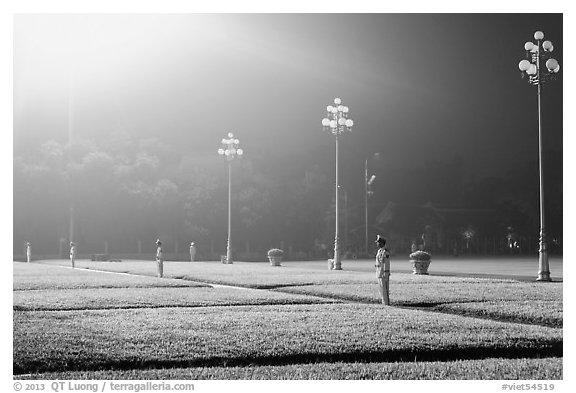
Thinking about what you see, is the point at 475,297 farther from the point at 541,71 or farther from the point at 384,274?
the point at 541,71

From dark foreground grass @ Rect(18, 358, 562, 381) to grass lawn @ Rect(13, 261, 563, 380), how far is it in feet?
0.06

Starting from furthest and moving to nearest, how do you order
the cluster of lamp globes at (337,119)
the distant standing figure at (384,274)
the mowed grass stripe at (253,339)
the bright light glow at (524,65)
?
the cluster of lamp globes at (337,119) → the bright light glow at (524,65) → the distant standing figure at (384,274) → the mowed grass stripe at (253,339)

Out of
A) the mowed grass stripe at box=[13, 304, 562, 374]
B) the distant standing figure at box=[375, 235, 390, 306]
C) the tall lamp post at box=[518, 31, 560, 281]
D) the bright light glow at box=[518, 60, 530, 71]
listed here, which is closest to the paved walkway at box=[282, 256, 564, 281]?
the tall lamp post at box=[518, 31, 560, 281]

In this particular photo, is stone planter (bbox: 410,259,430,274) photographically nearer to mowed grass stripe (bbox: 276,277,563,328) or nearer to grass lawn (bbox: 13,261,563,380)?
mowed grass stripe (bbox: 276,277,563,328)

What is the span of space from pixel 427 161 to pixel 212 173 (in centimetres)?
3487

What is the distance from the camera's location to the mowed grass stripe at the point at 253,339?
13.7 meters

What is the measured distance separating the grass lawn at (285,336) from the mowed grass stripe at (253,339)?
Answer: 0.02 metres

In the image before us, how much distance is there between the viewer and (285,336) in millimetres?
16094

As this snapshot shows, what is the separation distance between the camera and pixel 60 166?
253 feet

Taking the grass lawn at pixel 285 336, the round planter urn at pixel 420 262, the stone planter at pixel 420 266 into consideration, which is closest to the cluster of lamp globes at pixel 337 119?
the round planter urn at pixel 420 262

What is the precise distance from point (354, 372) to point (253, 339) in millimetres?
3586

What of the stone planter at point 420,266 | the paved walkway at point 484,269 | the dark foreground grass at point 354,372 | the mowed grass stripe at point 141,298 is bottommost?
the dark foreground grass at point 354,372

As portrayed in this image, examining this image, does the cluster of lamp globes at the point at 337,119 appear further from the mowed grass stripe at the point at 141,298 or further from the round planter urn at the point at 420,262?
the mowed grass stripe at the point at 141,298
